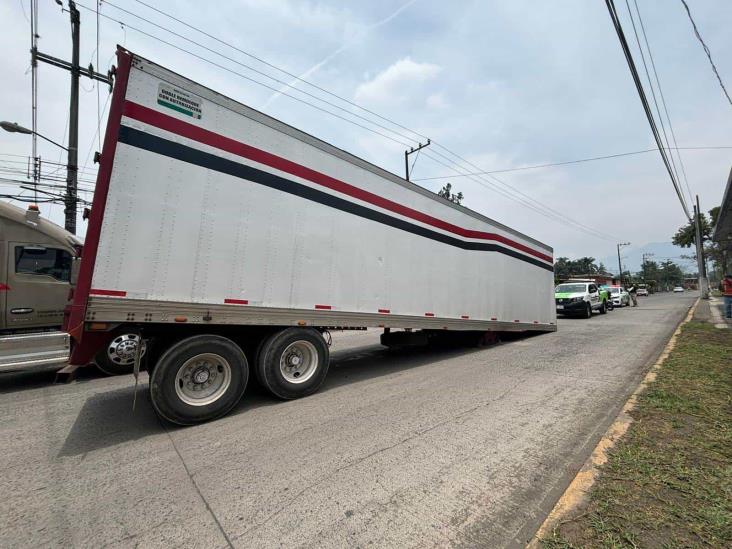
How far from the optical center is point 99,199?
3674 millimetres

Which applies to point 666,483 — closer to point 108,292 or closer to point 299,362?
point 299,362

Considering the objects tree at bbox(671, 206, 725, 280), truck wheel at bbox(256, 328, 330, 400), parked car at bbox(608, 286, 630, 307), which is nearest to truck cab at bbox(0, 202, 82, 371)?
truck wheel at bbox(256, 328, 330, 400)

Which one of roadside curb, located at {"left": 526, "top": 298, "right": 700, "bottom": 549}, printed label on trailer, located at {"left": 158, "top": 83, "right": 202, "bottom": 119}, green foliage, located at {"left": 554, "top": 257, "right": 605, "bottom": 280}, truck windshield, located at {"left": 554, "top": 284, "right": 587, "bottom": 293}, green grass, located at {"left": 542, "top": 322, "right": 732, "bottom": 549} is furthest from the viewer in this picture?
green foliage, located at {"left": 554, "top": 257, "right": 605, "bottom": 280}

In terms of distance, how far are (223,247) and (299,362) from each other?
6.64 feet

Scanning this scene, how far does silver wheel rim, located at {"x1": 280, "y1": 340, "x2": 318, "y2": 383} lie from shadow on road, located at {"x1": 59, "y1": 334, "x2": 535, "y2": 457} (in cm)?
41

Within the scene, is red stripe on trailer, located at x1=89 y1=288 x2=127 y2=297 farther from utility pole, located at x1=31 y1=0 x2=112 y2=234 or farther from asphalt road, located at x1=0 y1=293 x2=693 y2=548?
utility pole, located at x1=31 y1=0 x2=112 y2=234

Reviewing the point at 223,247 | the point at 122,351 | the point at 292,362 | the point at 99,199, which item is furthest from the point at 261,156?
the point at 122,351

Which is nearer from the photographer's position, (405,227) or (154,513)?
(154,513)

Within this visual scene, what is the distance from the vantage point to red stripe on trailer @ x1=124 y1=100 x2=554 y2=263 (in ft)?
13.0

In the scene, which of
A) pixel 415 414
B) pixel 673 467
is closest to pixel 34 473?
pixel 415 414

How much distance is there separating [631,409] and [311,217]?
478 cm

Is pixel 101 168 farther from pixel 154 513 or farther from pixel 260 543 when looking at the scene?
pixel 260 543

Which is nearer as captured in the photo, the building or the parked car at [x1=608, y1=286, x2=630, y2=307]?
the building

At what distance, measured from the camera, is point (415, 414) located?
4.31 metres
